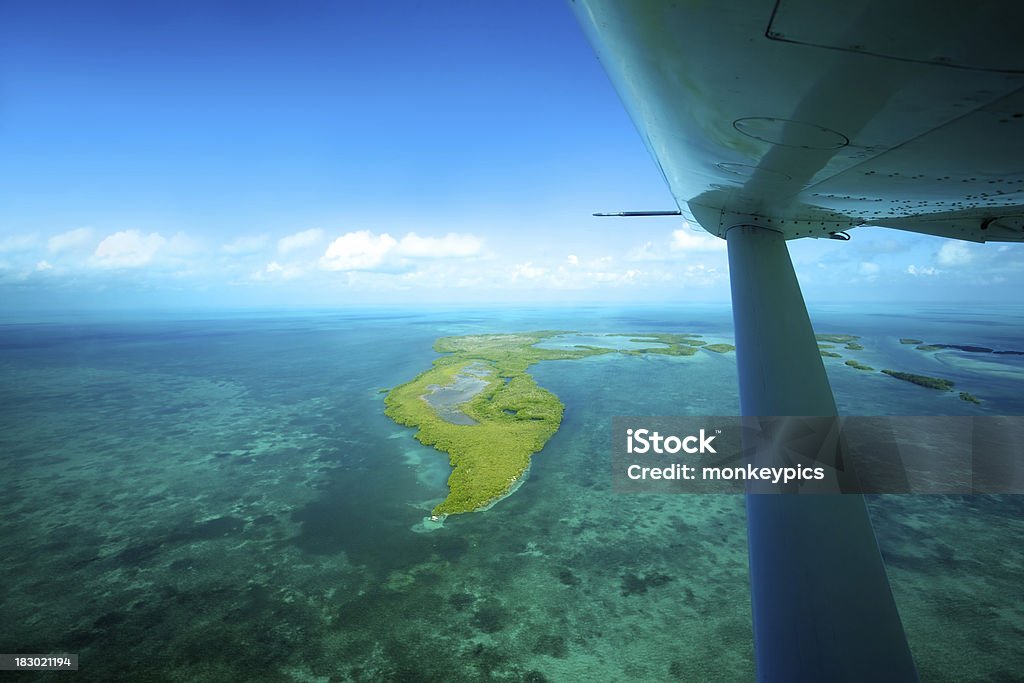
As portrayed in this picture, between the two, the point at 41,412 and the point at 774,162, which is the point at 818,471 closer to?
the point at 774,162

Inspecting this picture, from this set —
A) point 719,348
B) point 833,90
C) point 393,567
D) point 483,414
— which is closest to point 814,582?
point 833,90

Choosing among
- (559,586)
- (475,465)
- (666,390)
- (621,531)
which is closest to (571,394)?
(666,390)

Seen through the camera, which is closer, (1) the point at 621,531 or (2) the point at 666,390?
(1) the point at 621,531

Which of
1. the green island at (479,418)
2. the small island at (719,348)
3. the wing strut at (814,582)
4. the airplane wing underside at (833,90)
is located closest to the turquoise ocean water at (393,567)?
the green island at (479,418)

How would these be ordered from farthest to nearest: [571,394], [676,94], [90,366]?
[90,366] → [571,394] → [676,94]

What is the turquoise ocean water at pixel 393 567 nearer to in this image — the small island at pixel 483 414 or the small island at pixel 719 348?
the small island at pixel 483 414

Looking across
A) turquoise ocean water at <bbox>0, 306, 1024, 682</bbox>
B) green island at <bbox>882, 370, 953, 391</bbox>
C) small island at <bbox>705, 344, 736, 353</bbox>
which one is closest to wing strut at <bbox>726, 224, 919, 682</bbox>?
turquoise ocean water at <bbox>0, 306, 1024, 682</bbox>

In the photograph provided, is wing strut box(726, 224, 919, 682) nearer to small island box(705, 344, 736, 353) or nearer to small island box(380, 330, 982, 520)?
small island box(380, 330, 982, 520)

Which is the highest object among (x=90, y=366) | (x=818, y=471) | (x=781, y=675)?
(x=818, y=471)
